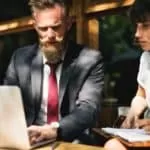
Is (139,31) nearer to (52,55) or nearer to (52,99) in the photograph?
(52,55)

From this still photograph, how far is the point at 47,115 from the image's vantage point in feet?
13.0

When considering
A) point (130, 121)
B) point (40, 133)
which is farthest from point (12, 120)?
A: point (130, 121)

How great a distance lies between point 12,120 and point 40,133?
285 millimetres

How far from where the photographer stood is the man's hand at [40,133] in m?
3.15

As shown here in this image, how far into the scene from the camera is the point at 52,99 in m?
3.93

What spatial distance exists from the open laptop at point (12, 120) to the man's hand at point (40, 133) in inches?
6.0

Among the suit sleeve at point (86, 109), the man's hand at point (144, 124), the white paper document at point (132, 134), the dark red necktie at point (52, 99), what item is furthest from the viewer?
the dark red necktie at point (52, 99)

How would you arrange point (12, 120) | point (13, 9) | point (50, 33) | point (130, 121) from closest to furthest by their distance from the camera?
point (12, 120) < point (130, 121) < point (50, 33) < point (13, 9)

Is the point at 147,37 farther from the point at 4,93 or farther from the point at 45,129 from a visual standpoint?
the point at 4,93

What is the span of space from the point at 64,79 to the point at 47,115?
0.83 ft

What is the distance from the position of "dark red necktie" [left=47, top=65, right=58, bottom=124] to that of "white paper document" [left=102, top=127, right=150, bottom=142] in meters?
0.63

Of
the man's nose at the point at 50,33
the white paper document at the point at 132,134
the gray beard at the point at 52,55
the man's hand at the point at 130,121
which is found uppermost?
the man's nose at the point at 50,33

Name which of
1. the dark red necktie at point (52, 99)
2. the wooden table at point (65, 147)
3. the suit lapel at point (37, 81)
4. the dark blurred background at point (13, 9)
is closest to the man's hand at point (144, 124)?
the wooden table at point (65, 147)

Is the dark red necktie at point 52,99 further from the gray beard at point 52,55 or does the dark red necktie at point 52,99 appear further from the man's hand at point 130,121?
the man's hand at point 130,121
